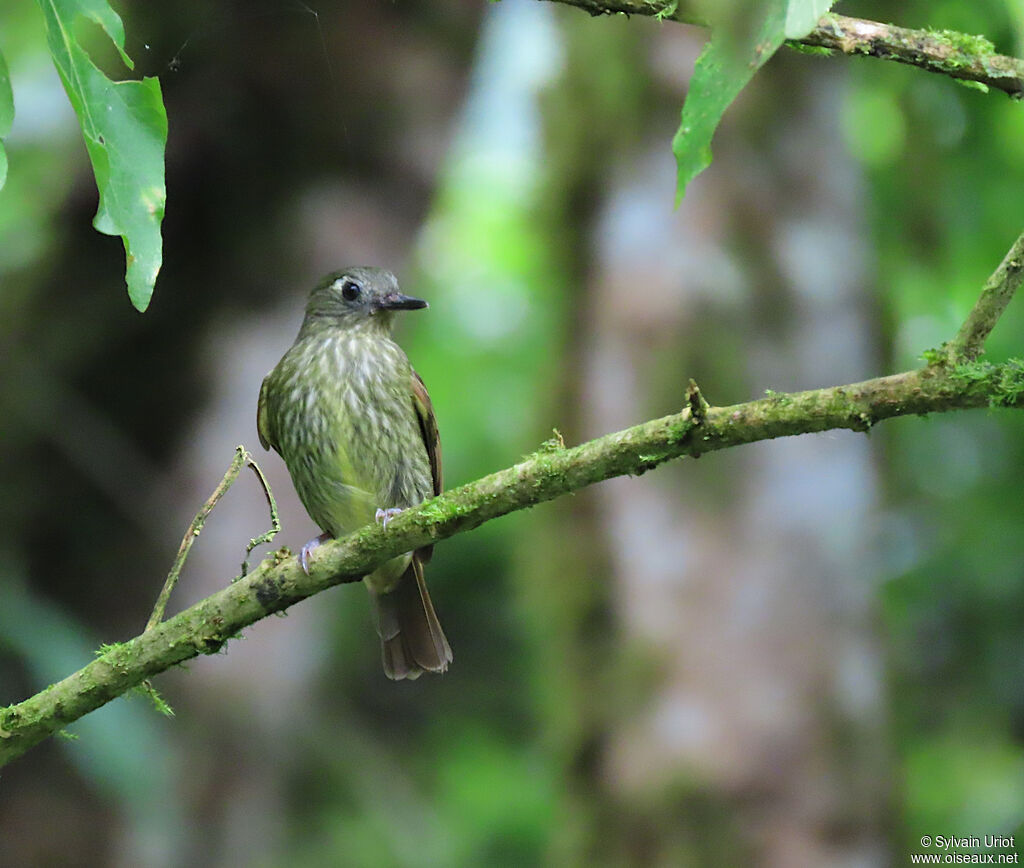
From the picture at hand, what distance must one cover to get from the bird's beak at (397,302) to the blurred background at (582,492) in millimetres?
1228

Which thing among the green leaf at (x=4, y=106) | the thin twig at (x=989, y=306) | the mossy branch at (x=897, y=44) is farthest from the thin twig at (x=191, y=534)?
the thin twig at (x=989, y=306)

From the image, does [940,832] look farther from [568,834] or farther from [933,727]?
[568,834]

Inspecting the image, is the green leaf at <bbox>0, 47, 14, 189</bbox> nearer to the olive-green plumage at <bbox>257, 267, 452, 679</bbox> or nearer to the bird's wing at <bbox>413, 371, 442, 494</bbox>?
the olive-green plumage at <bbox>257, 267, 452, 679</bbox>

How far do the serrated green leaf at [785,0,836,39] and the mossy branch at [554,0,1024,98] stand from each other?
0.59 metres

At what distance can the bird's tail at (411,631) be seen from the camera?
3689mm

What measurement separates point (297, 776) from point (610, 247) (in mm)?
3268

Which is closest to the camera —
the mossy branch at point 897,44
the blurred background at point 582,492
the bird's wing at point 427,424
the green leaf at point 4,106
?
the green leaf at point 4,106

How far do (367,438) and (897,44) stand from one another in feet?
7.32

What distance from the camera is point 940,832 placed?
4383 mm

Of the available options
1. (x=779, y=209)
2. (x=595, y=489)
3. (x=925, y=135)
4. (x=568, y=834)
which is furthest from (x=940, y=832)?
(x=925, y=135)

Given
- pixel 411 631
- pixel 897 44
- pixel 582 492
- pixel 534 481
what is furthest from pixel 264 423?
pixel 897 44

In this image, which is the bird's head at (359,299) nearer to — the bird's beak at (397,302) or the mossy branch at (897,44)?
the bird's beak at (397,302)

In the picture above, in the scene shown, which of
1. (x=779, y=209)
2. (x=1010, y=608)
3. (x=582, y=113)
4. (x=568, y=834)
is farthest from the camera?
(x=582, y=113)

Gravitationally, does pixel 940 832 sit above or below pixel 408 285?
below
